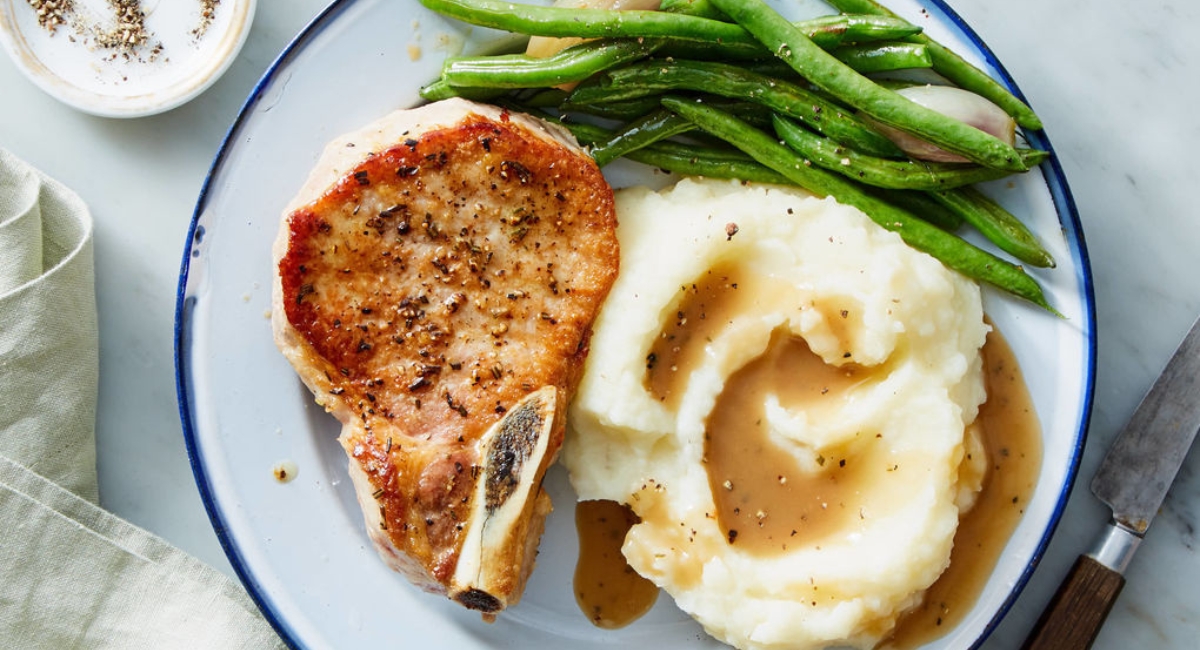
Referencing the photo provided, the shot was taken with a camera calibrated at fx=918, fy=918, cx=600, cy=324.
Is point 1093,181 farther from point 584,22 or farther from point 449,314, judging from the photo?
point 449,314

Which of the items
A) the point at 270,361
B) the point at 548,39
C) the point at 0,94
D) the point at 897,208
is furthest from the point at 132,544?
the point at 897,208

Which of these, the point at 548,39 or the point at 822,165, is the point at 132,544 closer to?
the point at 548,39

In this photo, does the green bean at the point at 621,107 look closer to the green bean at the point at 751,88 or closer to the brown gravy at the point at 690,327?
the green bean at the point at 751,88

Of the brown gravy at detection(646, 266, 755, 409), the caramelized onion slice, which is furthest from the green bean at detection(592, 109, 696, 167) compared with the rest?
the caramelized onion slice

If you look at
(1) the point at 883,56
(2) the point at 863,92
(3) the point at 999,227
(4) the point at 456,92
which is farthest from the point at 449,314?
(3) the point at 999,227

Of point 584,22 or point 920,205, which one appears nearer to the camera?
point 584,22
